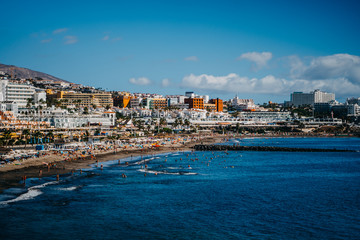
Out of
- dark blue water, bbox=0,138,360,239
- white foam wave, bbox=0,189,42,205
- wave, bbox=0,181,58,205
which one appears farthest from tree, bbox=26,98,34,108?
white foam wave, bbox=0,189,42,205

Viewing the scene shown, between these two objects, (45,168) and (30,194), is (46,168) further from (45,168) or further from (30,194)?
(30,194)

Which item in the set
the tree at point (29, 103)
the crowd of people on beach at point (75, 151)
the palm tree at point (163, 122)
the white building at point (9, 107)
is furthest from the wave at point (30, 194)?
the palm tree at point (163, 122)

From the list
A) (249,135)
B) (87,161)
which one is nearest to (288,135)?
(249,135)

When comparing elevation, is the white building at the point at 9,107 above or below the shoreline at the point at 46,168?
above

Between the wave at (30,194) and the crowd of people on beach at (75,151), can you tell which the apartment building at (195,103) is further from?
the wave at (30,194)

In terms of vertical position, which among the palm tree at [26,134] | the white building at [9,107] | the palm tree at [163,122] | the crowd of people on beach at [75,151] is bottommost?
the crowd of people on beach at [75,151]

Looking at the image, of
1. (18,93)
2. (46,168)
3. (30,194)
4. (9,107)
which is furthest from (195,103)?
(30,194)

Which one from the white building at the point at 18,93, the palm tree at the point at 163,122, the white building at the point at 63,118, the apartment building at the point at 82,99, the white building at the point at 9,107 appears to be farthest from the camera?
the apartment building at the point at 82,99

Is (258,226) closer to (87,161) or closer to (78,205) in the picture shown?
(78,205)

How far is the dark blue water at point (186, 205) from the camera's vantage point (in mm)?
25453

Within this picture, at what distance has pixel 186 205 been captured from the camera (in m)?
32.1

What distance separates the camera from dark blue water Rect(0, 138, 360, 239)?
2545cm

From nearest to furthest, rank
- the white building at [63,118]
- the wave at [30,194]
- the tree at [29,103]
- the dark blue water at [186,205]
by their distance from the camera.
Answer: the dark blue water at [186,205], the wave at [30,194], the white building at [63,118], the tree at [29,103]

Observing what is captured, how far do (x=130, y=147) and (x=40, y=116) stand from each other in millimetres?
39056
